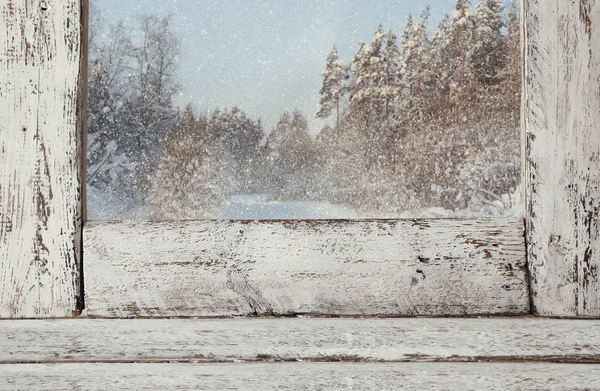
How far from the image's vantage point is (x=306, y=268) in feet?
2.51

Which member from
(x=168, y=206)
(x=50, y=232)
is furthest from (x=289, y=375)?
(x=168, y=206)

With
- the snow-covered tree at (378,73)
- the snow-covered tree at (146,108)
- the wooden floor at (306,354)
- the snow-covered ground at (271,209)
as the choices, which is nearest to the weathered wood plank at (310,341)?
the wooden floor at (306,354)

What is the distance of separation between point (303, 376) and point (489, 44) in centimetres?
142

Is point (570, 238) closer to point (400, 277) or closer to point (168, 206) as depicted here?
point (400, 277)

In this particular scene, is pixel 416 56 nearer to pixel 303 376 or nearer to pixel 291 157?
pixel 291 157

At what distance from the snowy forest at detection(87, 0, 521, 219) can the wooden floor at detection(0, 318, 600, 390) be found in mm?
875

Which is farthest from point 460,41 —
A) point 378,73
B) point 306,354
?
point 306,354

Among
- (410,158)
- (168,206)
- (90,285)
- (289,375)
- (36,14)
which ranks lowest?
(289,375)

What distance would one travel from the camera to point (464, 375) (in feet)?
2.23

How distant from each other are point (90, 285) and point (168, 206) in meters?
0.96

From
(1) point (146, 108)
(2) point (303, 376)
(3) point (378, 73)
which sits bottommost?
(2) point (303, 376)

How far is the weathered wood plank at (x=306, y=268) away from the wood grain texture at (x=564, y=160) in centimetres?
4

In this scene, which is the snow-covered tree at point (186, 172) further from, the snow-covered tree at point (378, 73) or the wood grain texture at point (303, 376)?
the wood grain texture at point (303, 376)

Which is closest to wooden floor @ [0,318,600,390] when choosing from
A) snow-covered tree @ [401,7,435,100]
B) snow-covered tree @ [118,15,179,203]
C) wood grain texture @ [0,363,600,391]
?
wood grain texture @ [0,363,600,391]
